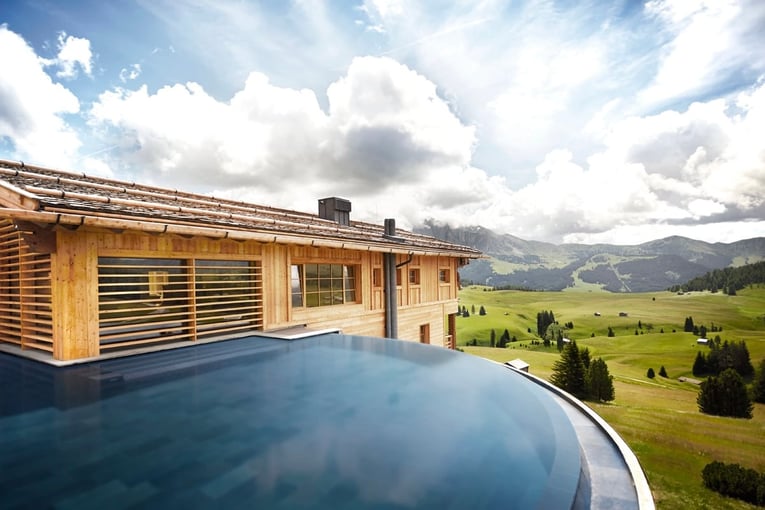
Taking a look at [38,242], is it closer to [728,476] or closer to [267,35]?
[267,35]

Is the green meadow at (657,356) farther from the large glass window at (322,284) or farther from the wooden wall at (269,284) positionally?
the large glass window at (322,284)

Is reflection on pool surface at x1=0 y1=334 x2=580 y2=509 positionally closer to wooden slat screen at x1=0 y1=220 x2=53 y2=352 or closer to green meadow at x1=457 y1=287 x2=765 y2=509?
wooden slat screen at x1=0 y1=220 x2=53 y2=352

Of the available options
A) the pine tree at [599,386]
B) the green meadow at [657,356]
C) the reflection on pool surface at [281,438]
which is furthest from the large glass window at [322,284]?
the pine tree at [599,386]

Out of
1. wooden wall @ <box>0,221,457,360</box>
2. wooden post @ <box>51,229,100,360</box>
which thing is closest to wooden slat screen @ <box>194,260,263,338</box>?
wooden wall @ <box>0,221,457,360</box>

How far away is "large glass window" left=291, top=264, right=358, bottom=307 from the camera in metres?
9.22

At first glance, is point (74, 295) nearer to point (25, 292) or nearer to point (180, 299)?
point (180, 299)

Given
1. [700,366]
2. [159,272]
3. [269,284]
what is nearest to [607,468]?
[269,284]

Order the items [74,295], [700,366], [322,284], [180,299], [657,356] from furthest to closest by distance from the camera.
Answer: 1. [657,356]
2. [700,366]
3. [322,284]
4. [180,299]
5. [74,295]

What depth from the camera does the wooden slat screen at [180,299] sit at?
6566 mm

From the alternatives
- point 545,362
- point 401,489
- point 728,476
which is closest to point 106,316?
point 401,489

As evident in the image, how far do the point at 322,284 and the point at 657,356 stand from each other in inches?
4120

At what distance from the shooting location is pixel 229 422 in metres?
3.38

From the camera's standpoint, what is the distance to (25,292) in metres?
6.52

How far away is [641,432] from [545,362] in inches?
1265
